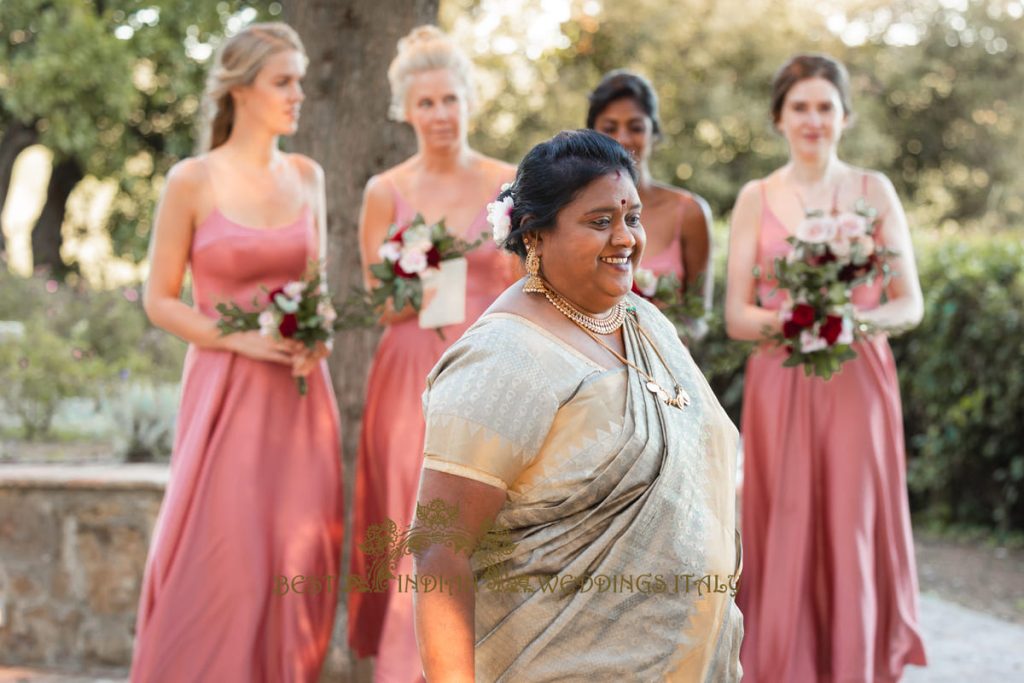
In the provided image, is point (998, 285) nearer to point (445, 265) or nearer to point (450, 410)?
point (445, 265)

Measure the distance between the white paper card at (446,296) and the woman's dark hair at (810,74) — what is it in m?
1.71

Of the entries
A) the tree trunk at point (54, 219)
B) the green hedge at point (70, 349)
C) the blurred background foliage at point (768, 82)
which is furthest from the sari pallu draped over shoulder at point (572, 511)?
the tree trunk at point (54, 219)

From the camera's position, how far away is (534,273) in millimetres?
2818

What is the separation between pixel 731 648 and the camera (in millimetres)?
2822

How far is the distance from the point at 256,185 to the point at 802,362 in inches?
90.5

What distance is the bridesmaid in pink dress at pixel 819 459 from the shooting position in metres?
5.33

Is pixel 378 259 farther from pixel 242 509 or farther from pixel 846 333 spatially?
pixel 846 333

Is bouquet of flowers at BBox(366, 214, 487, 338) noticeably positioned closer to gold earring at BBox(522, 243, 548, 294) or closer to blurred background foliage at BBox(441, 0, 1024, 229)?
gold earring at BBox(522, 243, 548, 294)

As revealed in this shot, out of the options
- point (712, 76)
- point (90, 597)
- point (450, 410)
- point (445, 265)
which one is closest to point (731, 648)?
point (450, 410)

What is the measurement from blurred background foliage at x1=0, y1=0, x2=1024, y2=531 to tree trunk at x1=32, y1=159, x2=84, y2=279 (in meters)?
0.05

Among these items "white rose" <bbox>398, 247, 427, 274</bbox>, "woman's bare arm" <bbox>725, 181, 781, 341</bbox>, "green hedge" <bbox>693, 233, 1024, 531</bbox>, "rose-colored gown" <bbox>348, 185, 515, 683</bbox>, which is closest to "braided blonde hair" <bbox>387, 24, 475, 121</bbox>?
"rose-colored gown" <bbox>348, 185, 515, 683</bbox>

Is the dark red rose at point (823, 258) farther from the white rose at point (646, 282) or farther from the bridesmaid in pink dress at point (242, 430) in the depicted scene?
the bridesmaid in pink dress at point (242, 430)

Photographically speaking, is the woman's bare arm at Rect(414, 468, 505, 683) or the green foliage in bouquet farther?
the green foliage in bouquet

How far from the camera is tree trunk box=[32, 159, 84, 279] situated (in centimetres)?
2348
